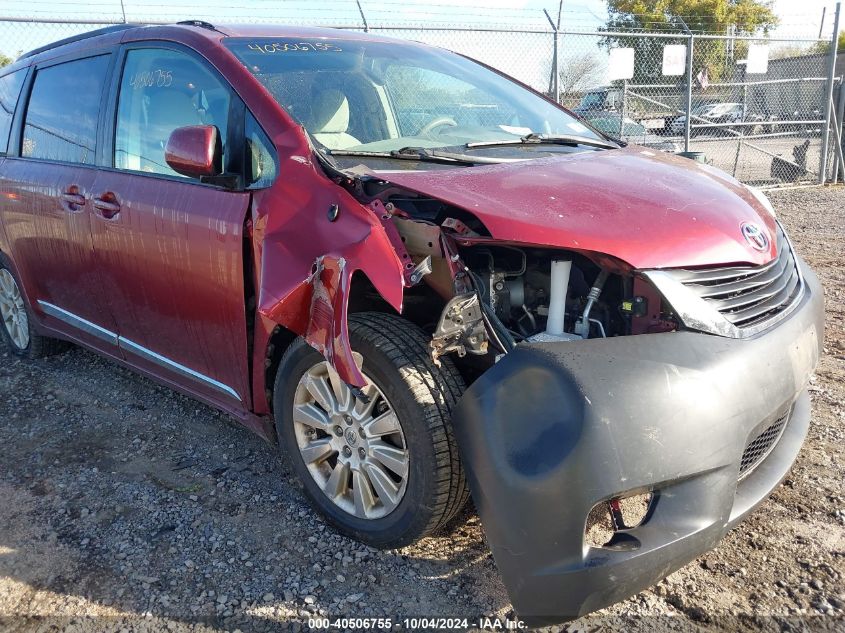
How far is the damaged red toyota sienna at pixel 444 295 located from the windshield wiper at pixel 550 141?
0.07ft

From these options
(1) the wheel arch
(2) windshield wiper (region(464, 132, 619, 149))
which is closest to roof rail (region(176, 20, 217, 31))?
(2) windshield wiper (region(464, 132, 619, 149))

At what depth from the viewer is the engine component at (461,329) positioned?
2176 millimetres

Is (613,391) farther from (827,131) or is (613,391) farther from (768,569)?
(827,131)

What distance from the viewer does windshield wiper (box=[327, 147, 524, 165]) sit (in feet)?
8.91

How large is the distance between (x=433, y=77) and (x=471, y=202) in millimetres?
1512

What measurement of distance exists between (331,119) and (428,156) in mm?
479

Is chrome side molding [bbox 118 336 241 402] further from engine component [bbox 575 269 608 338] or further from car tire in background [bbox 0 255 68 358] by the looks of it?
engine component [bbox 575 269 608 338]

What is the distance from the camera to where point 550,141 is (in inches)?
127

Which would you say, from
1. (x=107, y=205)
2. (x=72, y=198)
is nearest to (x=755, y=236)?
(x=107, y=205)

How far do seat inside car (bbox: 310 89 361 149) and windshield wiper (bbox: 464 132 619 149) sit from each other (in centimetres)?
51

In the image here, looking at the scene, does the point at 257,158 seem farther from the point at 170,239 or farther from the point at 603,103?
the point at 603,103

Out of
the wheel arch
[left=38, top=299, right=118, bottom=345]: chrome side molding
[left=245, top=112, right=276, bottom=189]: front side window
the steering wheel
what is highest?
the steering wheel

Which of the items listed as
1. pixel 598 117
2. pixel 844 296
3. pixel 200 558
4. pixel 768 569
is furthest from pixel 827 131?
pixel 200 558

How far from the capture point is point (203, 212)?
2.82 metres
